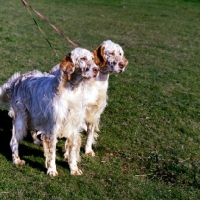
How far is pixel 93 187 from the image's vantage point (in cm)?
489

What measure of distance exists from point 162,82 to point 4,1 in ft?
44.3

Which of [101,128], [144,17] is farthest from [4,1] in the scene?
[101,128]

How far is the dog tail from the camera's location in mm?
5656

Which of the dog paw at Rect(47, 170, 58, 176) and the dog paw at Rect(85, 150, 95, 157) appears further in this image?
the dog paw at Rect(85, 150, 95, 157)

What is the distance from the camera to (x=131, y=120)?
708cm

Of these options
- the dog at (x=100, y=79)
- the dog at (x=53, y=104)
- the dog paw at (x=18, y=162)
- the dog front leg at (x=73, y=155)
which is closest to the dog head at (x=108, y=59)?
the dog at (x=100, y=79)

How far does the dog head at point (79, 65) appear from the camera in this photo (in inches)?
180

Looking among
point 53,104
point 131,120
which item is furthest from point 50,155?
point 131,120

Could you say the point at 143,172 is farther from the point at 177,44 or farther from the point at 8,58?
the point at 177,44

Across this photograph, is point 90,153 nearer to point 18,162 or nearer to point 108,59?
point 18,162

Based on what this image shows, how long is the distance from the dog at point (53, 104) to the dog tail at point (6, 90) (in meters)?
0.01

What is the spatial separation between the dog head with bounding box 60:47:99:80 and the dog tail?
4.42 feet

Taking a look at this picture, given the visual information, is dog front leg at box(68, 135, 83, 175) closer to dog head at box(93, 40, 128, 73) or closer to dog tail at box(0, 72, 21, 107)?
dog head at box(93, 40, 128, 73)

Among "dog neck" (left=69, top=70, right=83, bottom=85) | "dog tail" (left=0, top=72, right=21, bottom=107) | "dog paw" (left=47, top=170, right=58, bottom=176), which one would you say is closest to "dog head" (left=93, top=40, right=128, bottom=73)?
"dog neck" (left=69, top=70, right=83, bottom=85)
